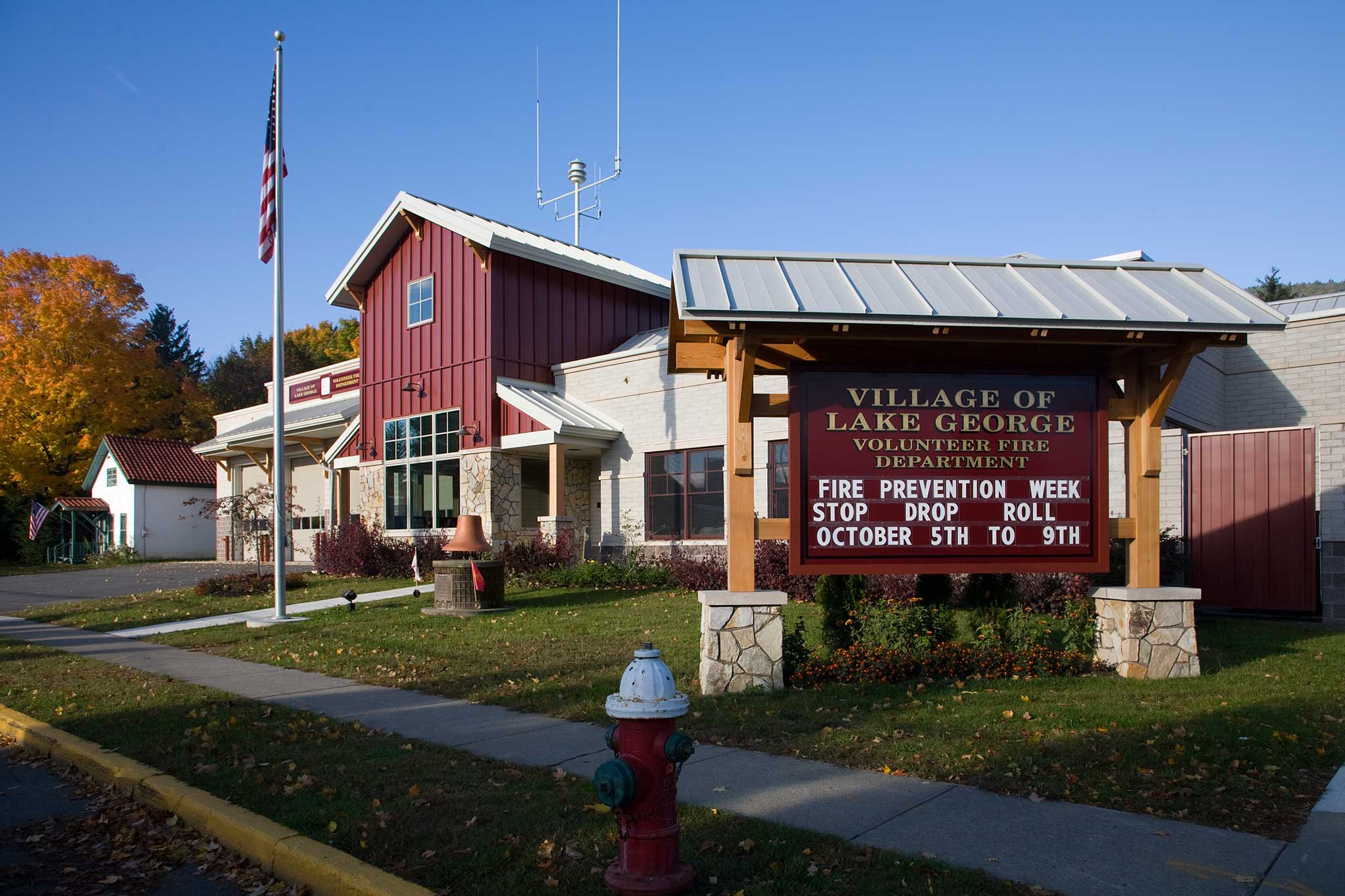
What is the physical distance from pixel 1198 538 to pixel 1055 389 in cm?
633

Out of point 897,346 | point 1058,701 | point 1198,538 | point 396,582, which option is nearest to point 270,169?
point 396,582

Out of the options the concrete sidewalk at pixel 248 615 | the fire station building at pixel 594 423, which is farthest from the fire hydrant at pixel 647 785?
the concrete sidewalk at pixel 248 615

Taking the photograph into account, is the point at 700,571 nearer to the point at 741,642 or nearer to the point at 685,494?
the point at 685,494

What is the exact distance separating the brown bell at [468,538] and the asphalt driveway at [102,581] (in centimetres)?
914

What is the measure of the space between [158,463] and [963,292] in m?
37.2

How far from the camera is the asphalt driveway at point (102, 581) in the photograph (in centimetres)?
2127

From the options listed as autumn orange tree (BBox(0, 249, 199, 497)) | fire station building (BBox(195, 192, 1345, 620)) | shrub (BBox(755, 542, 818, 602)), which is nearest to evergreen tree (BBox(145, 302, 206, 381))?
autumn orange tree (BBox(0, 249, 199, 497))

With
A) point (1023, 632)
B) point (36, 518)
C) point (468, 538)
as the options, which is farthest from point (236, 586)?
point (36, 518)

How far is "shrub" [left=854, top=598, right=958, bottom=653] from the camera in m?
8.99

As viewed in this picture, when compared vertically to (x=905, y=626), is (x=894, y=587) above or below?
below

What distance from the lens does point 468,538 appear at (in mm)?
16250

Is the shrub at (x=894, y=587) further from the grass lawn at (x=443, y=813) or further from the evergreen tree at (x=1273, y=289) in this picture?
the evergreen tree at (x=1273, y=289)

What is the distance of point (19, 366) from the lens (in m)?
39.0

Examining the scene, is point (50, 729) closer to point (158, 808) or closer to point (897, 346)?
point (158, 808)
